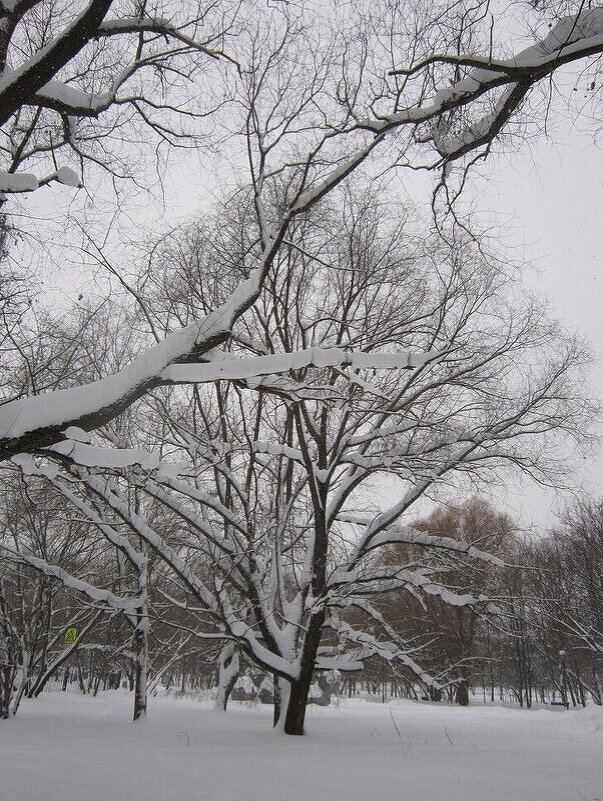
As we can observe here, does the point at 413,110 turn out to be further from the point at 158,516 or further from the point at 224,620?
the point at 158,516

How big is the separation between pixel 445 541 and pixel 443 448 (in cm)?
181

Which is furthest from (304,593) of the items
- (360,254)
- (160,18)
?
(160,18)

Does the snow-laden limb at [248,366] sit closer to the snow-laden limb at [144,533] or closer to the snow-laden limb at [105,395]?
the snow-laden limb at [105,395]

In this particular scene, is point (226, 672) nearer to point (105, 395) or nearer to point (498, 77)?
point (105, 395)

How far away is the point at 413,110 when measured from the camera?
5.38m

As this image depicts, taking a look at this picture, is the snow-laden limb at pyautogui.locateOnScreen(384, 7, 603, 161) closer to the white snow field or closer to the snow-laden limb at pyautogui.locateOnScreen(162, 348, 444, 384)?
the snow-laden limb at pyautogui.locateOnScreen(162, 348, 444, 384)

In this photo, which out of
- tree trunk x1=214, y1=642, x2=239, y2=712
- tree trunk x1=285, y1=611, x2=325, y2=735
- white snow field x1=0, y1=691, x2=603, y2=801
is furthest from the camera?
tree trunk x1=214, y1=642, x2=239, y2=712

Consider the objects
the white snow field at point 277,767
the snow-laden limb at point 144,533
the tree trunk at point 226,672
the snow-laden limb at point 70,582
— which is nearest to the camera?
the white snow field at point 277,767

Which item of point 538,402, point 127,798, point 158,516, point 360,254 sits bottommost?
point 127,798

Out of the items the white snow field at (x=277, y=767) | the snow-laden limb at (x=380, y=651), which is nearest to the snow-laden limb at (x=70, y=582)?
the white snow field at (x=277, y=767)

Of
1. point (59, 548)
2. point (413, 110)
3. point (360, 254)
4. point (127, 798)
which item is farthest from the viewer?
point (59, 548)

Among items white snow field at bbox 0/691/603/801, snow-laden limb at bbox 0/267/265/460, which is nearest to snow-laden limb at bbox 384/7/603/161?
snow-laden limb at bbox 0/267/265/460

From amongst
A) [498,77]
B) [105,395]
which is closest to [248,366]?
[105,395]

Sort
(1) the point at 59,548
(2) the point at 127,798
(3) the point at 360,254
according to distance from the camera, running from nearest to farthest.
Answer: (2) the point at 127,798 → (3) the point at 360,254 → (1) the point at 59,548
